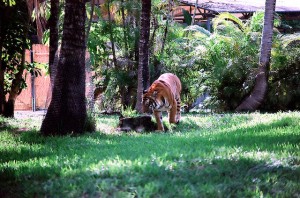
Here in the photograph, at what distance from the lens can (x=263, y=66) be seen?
567 inches

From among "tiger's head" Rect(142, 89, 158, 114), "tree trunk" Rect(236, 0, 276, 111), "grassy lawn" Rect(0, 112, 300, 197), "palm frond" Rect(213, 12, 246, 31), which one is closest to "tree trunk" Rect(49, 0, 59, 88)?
"tiger's head" Rect(142, 89, 158, 114)

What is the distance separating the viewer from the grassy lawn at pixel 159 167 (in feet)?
16.3

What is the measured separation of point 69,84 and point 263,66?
23.8ft

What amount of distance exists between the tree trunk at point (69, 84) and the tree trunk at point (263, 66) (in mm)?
6874

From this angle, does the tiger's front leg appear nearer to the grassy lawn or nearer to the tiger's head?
the tiger's head

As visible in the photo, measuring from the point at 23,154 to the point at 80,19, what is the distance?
132 inches

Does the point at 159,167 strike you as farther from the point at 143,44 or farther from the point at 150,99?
the point at 143,44

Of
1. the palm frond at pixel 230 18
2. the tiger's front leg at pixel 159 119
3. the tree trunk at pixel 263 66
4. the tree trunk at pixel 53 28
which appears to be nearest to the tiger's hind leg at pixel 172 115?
the tiger's front leg at pixel 159 119

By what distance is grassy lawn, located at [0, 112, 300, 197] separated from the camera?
4.95 meters

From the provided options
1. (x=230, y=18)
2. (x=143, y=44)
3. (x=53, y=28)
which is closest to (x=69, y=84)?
(x=53, y=28)

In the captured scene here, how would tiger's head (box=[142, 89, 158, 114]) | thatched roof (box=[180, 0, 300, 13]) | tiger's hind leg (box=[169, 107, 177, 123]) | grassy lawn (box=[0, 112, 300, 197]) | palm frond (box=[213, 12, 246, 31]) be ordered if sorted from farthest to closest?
thatched roof (box=[180, 0, 300, 13]) → palm frond (box=[213, 12, 246, 31]) → tiger's hind leg (box=[169, 107, 177, 123]) → tiger's head (box=[142, 89, 158, 114]) → grassy lawn (box=[0, 112, 300, 197])

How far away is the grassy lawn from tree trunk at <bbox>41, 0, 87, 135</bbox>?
3.33 feet

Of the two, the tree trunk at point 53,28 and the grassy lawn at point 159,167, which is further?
the tree trunk at point 53,28

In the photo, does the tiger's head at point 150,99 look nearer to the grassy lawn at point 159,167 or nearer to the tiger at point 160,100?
Answer: the tiger at point 160,100
